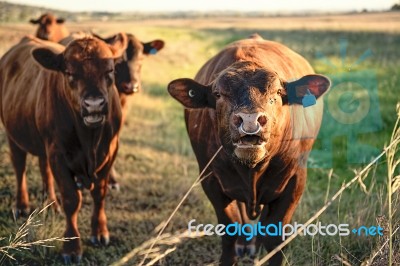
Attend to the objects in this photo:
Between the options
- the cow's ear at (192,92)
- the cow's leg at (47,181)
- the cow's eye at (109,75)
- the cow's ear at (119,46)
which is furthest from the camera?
the cow's leg at (47,181)

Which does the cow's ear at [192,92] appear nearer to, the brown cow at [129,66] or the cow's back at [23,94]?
the cow's back at [23,94]

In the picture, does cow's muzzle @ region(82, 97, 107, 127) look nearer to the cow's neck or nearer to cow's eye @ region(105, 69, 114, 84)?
cow's eye @ region(105, 69, 114, 84)

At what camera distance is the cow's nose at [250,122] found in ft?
12.5

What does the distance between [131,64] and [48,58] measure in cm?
322

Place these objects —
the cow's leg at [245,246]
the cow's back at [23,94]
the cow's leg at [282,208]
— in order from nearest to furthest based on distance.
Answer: the cow's leg at [282,208]
the cow's leg at [245,246]
the cow's back at [23,94]

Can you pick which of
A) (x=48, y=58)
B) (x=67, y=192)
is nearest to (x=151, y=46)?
(x=48, y=58)

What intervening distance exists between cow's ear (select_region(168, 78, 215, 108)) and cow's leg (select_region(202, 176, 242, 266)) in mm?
665

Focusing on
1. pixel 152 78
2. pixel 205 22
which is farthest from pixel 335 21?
pixel 152 78

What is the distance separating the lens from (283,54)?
5562 millimetres

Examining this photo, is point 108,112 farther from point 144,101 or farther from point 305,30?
point 305,30

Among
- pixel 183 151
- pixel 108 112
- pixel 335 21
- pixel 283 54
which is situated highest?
pixel 335 21

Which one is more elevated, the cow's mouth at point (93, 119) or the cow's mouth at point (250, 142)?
the cow's mouth at point (250, 142)

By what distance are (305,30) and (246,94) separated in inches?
887

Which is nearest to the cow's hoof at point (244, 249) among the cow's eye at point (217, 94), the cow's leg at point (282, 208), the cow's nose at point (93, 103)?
the cow's leg at point (282, 208)
